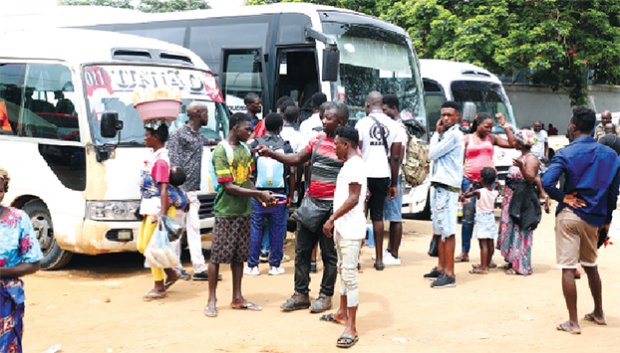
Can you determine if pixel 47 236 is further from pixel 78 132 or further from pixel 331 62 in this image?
pixel 331 62

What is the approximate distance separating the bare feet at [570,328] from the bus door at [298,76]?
242 inches

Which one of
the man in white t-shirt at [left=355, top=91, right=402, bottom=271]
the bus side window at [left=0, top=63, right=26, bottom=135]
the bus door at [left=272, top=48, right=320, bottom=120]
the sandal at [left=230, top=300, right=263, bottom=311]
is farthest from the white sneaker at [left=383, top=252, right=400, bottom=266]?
the bus side window at [left=0, top=63, right=26, bottom=135]

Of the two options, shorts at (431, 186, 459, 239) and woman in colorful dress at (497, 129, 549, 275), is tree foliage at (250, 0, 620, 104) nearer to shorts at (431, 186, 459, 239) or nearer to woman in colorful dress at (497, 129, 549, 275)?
woman in colorful dress at (497, 129, 549, 275)

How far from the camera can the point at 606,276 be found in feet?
27.7

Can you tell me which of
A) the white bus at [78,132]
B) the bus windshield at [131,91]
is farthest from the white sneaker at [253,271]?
the bus windshield at [131,91]

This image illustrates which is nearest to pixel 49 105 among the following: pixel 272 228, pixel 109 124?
pixel 109 124

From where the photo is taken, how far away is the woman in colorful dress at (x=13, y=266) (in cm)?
393

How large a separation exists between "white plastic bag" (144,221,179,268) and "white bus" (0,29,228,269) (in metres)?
1.27

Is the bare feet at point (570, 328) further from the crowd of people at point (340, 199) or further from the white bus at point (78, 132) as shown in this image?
the white bus at point (78, 132)

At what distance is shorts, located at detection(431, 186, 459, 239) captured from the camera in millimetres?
7516

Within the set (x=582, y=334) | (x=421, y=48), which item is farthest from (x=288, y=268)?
(x=421, y=48)

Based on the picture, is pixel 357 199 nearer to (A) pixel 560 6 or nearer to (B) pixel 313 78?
(B) pixel 313 78

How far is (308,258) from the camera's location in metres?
6.64

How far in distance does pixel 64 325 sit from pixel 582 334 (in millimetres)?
4284
